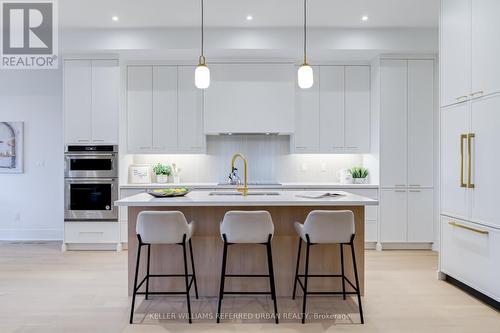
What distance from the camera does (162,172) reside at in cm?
555

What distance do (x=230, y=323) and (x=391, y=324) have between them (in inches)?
49.0

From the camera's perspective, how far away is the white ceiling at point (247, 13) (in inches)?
167

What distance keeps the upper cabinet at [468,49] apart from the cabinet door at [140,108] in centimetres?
387

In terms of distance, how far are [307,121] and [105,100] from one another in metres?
2.93

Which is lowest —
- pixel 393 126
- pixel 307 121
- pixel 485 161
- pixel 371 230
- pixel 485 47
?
pixel 371 230

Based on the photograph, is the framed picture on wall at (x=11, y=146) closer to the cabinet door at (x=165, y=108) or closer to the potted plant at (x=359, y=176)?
the cabinet door at (x=165, y=108)

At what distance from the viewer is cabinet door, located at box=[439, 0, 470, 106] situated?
11.3 feet

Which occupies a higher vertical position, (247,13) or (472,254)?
(247,13)

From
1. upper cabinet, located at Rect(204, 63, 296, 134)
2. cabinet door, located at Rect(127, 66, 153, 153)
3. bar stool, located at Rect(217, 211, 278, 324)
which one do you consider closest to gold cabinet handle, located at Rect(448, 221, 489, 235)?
bar stool, located at Rect(217, 211, 278, 324)

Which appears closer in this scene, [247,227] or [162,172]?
[247,227]

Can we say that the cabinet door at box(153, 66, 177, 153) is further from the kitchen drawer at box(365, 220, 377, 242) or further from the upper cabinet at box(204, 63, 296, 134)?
the kitchen drawer at box(365, 220, 377, 242)

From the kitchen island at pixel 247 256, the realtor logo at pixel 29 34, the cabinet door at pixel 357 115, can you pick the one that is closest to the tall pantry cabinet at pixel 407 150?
the cabinet door at pixel 357 115

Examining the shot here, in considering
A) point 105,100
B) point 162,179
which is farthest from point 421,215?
point 105,100

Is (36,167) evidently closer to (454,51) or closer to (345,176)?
(345,176)
